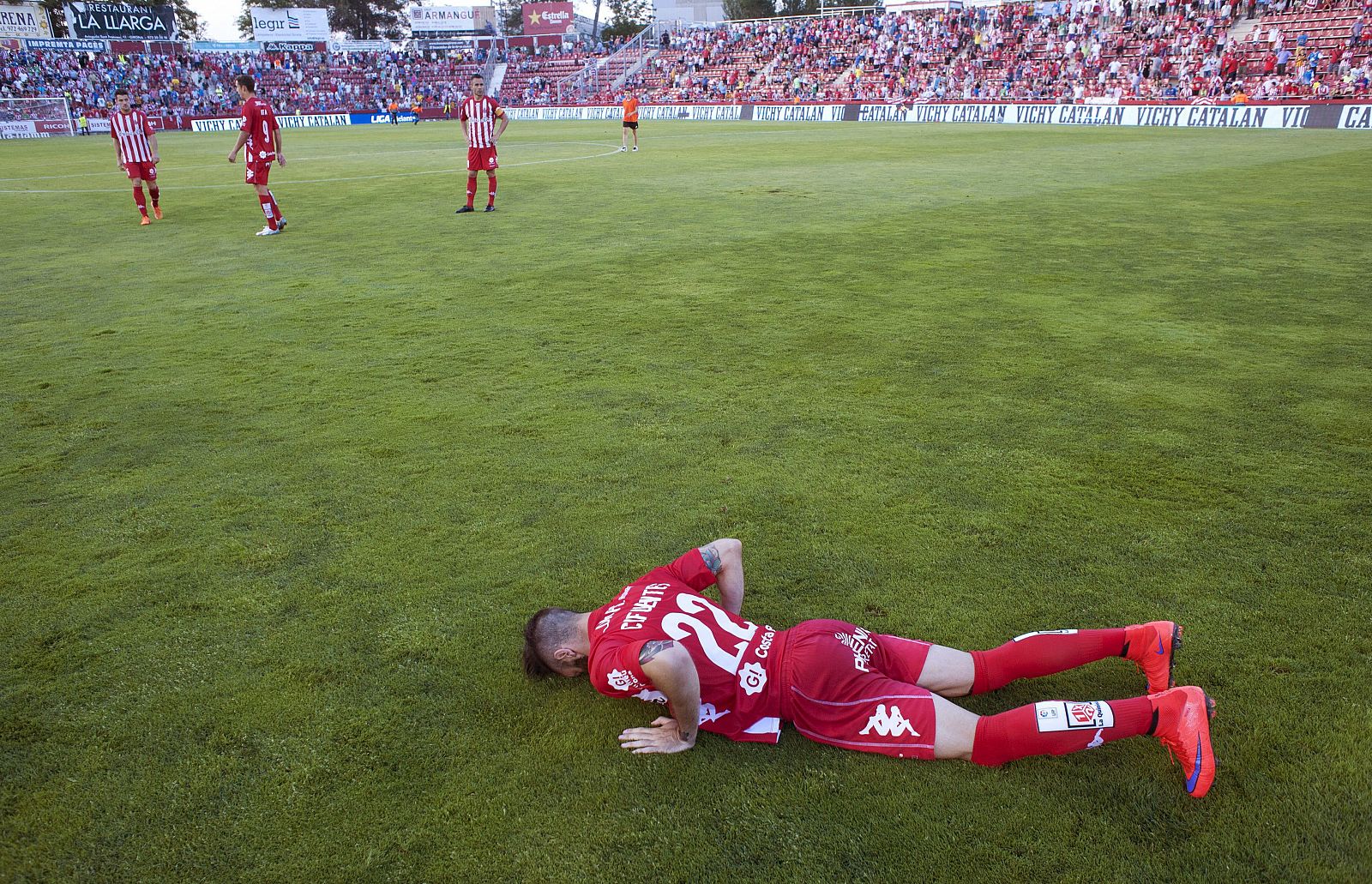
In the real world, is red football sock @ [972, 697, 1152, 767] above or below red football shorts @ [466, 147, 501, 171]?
below

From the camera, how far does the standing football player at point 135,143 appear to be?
1322 cm

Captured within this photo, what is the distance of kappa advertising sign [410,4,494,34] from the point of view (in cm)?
7675

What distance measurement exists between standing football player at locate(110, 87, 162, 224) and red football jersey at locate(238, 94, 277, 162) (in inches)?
78.8

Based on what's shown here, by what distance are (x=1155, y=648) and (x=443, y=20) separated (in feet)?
284

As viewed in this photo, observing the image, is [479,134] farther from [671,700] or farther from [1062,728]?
[1062,728]

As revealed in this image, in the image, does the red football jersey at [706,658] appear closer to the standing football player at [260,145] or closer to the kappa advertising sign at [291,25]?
the standing football player at [260,145]

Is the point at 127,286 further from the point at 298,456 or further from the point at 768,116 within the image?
the point at 768,116

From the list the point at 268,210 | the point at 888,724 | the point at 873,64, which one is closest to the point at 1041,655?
the point at 888,724

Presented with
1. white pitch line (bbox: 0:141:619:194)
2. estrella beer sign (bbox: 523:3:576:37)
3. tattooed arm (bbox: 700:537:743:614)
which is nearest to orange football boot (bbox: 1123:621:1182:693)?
tattooed arm (bbox: 700:537:743:614)

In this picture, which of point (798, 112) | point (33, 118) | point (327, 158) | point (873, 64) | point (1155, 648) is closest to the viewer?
point (1155, 648)

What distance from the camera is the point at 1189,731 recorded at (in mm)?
2705

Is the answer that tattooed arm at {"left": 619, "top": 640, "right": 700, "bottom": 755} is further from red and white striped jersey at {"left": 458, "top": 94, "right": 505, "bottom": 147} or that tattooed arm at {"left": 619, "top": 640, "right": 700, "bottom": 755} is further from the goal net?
the goal net

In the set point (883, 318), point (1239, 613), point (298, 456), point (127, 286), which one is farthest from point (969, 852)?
point (127, 286)

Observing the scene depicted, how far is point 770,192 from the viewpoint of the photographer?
51.9ft
